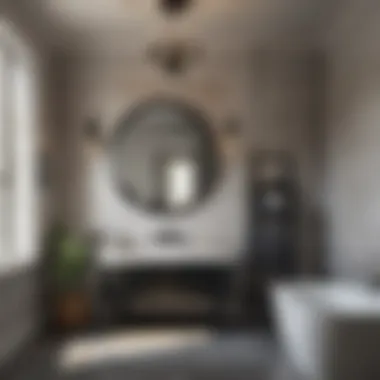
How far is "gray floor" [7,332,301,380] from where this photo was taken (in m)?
4.20

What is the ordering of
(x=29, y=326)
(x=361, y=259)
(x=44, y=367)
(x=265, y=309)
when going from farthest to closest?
(x=265, y=309), (x=29, y=326), (x=361, y=259), (x=44, y=367)

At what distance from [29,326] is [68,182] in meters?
1.63

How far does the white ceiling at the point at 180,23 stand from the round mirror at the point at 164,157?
76 cm

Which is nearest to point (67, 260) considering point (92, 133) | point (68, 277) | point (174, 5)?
point (68, 277)

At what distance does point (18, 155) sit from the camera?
214 inches

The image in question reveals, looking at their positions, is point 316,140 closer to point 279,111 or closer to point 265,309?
point 279,111

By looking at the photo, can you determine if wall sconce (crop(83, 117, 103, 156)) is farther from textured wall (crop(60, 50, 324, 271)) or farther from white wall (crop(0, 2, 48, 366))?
white wall (crop(0, 2, 48, 366))

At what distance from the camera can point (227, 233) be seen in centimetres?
635

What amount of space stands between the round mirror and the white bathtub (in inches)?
85.6

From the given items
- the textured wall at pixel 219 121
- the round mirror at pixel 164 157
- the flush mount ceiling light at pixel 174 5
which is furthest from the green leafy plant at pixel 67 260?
the flush mount ceiling light at pixel 174 5

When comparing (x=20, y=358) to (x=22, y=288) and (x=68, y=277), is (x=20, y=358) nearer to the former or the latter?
(x=22, y=288)

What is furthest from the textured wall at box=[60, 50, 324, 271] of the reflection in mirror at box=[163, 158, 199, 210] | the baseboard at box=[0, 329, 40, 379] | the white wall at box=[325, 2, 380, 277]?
the baseboard at box=[0, 329, 40, 379]

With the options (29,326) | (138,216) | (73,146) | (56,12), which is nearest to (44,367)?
(29,326)

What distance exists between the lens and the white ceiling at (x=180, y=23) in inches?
197
